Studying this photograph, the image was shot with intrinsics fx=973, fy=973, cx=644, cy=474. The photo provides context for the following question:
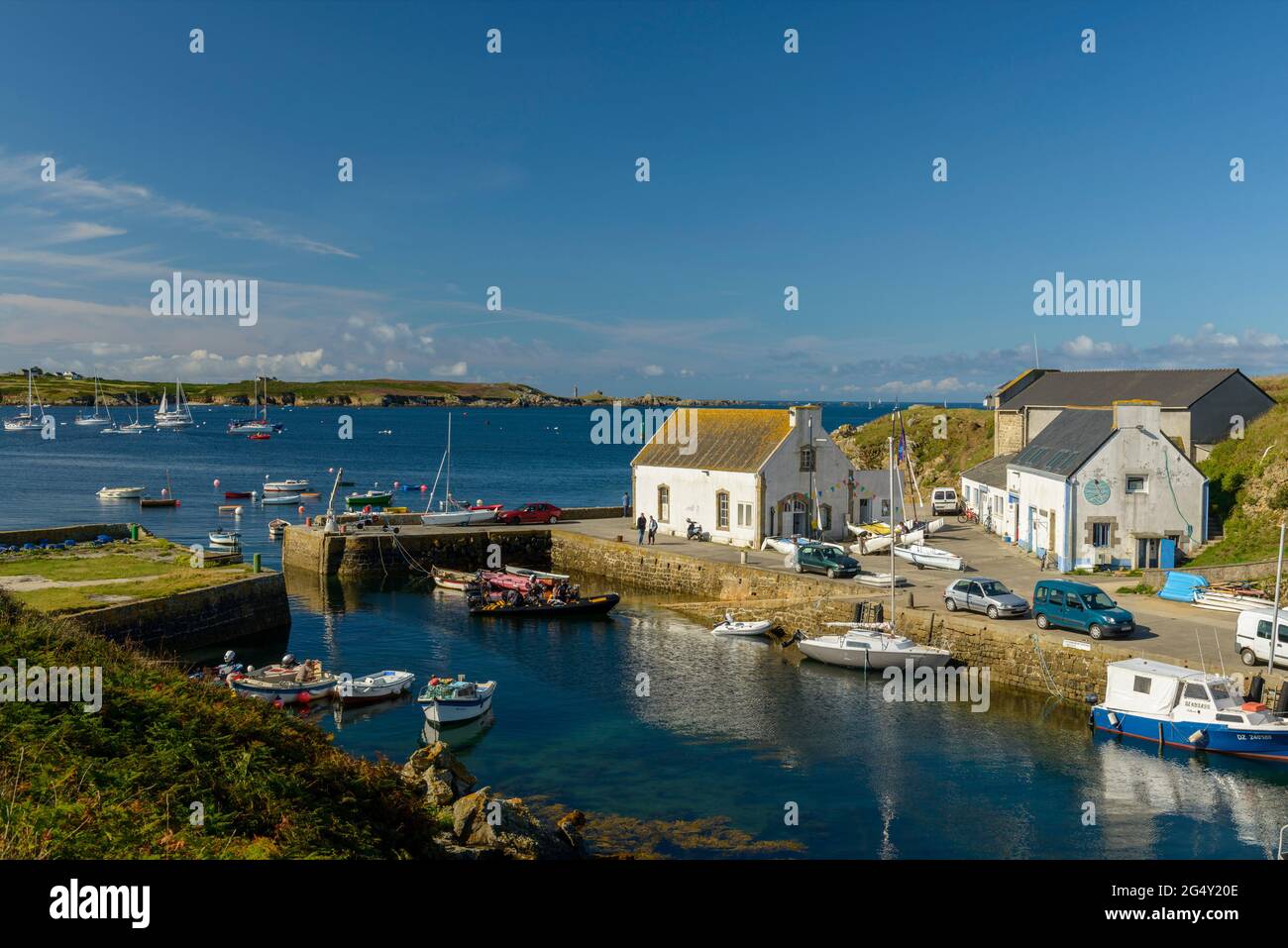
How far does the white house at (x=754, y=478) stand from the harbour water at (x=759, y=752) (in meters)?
8.09

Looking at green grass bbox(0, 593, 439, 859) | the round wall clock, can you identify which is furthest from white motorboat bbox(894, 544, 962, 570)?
green grass bbox(0, 593, 439, 859)

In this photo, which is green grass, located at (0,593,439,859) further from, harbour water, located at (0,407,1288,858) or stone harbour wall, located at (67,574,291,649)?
stone harbour wall, located at (67,574,291,649)

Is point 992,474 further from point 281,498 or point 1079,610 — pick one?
point 281,498

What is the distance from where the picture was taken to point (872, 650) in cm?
3388

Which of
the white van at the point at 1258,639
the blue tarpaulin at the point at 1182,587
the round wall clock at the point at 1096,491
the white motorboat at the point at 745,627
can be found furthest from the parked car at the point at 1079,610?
the white motorboat at the point at 745,627

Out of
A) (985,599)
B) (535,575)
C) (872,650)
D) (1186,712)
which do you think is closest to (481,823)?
(1186,712)

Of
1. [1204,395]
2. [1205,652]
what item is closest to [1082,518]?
[1205,652]

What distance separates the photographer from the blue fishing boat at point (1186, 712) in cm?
2492

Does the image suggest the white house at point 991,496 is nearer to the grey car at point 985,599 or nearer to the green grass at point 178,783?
the grey car at point 985,599

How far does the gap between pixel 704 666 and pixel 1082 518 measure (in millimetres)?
17811

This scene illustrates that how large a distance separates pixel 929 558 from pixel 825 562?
5.15m

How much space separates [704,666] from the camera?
35125mm

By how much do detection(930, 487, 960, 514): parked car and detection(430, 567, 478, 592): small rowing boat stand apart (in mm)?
29365

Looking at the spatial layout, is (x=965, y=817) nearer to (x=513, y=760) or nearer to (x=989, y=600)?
(x=513, y=760)
